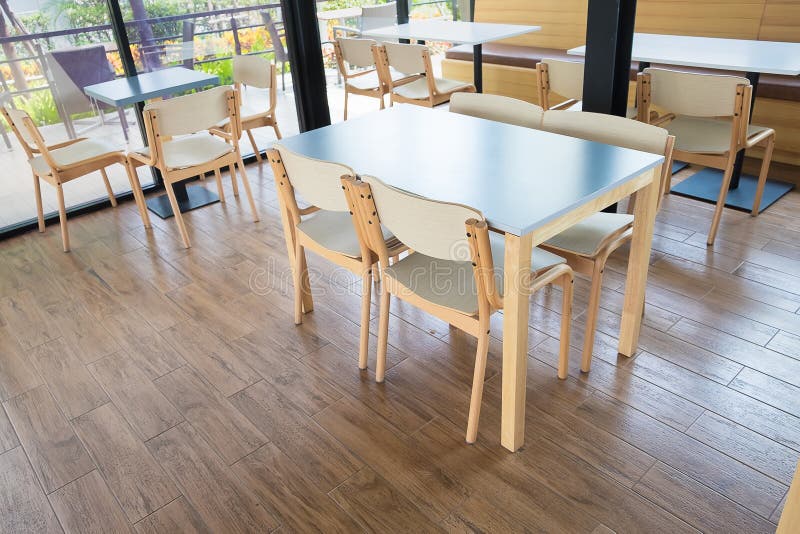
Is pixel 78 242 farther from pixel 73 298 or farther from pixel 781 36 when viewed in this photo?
pixel 781 36

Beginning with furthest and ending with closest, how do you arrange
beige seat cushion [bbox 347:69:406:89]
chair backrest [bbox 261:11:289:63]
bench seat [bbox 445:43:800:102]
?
beige seat cushion [bbox 347:69:406:89], chair backrest [bbox 261:11:289:63], bench seat [bbox 445:43:800:102]

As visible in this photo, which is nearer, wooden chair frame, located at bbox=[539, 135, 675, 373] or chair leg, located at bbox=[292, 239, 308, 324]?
wooden chair frame, located at bbox=[539, 135, 675, 373]

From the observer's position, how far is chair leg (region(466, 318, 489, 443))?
5.99 ft

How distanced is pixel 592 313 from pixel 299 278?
115 centimetres

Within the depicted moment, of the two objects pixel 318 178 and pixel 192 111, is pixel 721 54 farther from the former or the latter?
pixel 192 111

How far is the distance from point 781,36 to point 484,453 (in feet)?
11.7

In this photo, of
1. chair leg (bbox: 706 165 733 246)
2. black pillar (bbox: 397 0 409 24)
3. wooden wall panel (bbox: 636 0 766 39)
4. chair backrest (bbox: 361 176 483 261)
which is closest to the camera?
chair backrest (bbox: 361 176 483 261)

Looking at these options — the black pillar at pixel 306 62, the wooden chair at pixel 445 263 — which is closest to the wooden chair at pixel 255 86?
the black pillar at pixel 306 62

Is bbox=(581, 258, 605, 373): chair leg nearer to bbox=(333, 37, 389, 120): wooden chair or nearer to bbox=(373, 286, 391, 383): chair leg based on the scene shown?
bbox=(373, 286, 391, 383): chair leg

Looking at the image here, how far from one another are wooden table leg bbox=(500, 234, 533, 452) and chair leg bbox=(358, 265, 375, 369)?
22.5 inches

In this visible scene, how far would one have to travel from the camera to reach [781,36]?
3.94 metres

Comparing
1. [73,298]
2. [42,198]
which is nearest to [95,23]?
[42,198]

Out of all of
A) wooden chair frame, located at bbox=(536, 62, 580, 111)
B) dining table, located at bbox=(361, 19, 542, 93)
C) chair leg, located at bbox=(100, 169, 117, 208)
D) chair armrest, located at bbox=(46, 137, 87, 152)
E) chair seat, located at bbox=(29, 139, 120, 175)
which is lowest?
chair leg, located at bbox=(100, 169, 117, 208)

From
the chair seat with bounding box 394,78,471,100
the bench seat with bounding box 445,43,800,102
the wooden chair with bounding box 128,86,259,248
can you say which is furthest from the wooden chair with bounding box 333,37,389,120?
the wooden chair with bounding box 128,86,259,248
